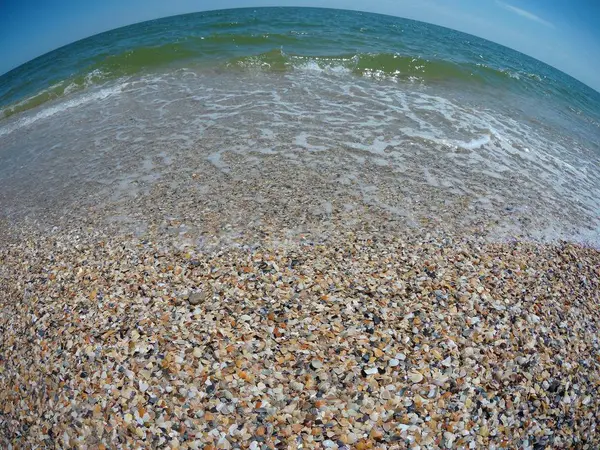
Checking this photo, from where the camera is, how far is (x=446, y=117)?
10719 millimetres

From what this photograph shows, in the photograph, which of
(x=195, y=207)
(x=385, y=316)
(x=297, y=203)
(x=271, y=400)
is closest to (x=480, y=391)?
(x=385, y=316)

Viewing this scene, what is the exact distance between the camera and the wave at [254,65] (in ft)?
48.6

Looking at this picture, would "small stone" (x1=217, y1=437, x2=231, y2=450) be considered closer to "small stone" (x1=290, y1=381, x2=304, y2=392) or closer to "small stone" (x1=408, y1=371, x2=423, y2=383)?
"small stone" (x1=290, y1=381, x2=304, y2=392)

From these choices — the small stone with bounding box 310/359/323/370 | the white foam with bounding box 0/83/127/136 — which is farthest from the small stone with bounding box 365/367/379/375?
the white foam with bounding box 0/83/127/136

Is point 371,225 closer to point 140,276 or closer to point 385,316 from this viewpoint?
point 385,316

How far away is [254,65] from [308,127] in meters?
8.05

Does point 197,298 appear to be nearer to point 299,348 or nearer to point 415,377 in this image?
point 299,348

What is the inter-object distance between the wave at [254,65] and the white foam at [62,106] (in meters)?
1.57

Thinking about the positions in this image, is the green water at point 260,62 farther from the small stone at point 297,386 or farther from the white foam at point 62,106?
the small stone at point 297,386

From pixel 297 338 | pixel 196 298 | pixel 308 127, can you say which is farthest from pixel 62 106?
pixel 297 338

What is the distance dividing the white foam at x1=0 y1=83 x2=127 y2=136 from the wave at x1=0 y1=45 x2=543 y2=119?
5.14ft

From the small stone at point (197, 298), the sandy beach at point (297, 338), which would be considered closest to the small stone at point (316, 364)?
the sandy beach at point (297, 338)

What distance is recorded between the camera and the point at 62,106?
12.3 metres

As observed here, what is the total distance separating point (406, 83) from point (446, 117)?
4.49m
